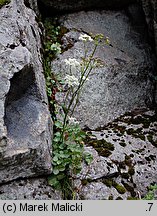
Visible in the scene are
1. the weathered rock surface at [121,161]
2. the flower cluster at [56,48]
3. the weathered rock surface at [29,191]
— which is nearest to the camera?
the weathered rock surface at [29,191]

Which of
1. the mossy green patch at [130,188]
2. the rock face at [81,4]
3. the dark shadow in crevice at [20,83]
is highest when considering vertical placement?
the rock face at [81,4]

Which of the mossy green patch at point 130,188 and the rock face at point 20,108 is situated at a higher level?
the rock face at point 20,108

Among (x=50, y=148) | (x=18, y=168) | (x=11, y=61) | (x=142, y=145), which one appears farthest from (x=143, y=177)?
(x=11, y=61)

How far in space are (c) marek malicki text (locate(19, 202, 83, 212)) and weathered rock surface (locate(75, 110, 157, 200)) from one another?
34 centimetres

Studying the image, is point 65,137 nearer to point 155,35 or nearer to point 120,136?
point 120,136

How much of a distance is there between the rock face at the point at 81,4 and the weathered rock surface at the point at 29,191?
2.17 m

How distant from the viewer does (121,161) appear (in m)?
2.95

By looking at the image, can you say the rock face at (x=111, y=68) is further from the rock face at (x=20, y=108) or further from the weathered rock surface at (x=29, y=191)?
the weathered rock surface at (x=29, y=191)

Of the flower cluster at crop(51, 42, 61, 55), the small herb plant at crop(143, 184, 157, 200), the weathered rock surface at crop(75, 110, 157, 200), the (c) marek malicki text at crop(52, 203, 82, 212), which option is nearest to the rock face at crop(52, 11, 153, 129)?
the flower cluster at crop(51, 42, 61, 55)

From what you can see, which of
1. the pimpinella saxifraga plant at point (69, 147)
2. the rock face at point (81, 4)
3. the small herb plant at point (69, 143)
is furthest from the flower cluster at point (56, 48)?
the pimpinella saxifraga plant at point (69, 147)

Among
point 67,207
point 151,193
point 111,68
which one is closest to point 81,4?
point 111,68

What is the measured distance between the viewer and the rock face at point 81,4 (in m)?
3.88

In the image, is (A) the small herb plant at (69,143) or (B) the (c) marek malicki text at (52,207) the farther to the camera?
(A) the small herb plant at (69,143)

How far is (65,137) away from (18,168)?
526 millimetres
